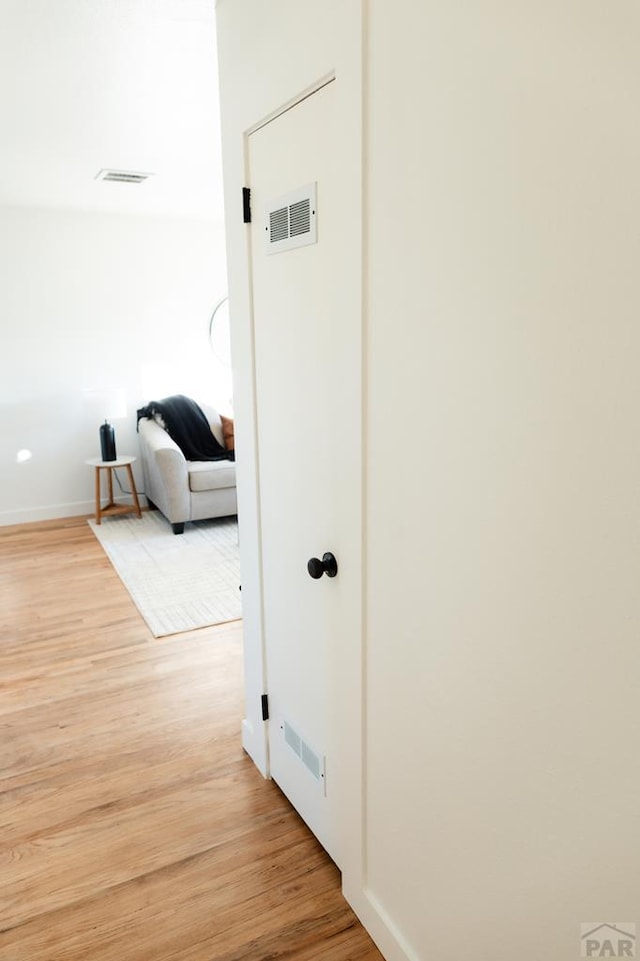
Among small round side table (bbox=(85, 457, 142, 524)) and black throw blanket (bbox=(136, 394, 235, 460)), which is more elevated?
black throw blanket (bbox=(136, 394, 235, 460))

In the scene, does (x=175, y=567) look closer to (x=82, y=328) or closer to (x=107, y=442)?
(x=107, y=442)

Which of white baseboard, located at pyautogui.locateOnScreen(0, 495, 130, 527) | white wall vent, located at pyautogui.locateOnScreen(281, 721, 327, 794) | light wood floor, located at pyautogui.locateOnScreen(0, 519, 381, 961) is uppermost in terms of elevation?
white wall vent, located at pyautogui.locateOnScreen(281, 721, 327, 794)

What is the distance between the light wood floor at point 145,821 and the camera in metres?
1.71

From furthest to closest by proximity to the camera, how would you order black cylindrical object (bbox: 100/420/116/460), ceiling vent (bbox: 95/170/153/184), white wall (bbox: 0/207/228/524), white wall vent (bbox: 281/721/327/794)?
black cylindrical object (bbox: 100/420/116/460), white wall (bbox: 0/207/228/524), ceiling vent (bbox: 95/170/153/184), white wall vent (bbox: 281/721/327/794)

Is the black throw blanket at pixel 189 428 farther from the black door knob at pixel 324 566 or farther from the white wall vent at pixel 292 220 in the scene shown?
the black door knob at pixel 324 566

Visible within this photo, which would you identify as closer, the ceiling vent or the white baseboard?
the ceiling vent

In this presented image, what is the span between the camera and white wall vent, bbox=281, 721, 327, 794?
1.90 meters

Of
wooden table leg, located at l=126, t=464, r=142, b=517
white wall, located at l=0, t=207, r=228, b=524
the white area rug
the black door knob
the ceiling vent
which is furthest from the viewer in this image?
wooden table leg, located at l=126, t=464, r=142, b=517

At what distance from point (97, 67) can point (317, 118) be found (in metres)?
1.41

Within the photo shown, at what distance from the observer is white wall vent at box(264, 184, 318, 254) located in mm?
1604

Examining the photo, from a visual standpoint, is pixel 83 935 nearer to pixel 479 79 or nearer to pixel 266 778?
pixel 266 778

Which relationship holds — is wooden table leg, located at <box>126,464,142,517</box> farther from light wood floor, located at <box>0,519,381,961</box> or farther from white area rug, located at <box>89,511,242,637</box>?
light wood floor, located at <box>0,519,381,961</box>

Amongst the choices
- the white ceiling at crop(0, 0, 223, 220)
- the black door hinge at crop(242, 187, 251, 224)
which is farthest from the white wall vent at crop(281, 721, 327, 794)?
the white ceiling at crop(0, 0, 223, 220)

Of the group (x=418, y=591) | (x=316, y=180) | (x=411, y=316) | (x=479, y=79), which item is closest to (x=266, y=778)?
(x=418, y=591)
